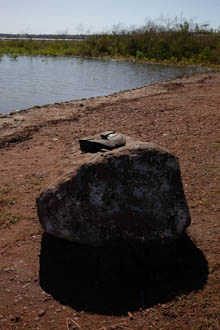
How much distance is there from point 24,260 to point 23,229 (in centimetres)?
57

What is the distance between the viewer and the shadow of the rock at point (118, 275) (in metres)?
2.93

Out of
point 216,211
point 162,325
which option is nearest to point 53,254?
point 162,325

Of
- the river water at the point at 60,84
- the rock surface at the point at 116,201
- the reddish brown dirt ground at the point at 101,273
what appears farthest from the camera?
the river water at the point at 60,84

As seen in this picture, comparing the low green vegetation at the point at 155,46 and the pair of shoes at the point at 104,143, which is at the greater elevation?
the low green vegetation at the point at 155,46

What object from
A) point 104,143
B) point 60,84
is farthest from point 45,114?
point 60,84

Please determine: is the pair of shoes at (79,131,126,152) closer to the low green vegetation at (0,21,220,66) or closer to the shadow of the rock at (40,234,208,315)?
the shadow of the rock at (40,234,208,315)

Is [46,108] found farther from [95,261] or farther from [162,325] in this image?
[162,325]

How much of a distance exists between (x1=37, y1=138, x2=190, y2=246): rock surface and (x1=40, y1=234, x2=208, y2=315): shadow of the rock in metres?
0.14

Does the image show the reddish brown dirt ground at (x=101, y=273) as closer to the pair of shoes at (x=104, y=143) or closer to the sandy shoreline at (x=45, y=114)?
the pair of shoes at (x=104, y=143)

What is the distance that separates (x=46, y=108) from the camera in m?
9.95

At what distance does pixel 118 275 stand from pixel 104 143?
1256mm

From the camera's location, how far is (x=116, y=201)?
128 inches

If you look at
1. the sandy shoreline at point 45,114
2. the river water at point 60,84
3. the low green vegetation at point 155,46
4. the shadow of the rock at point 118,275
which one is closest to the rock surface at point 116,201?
Answer: the shadow of the rock at point 118,275

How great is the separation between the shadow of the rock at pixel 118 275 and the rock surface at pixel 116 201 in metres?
0.14
